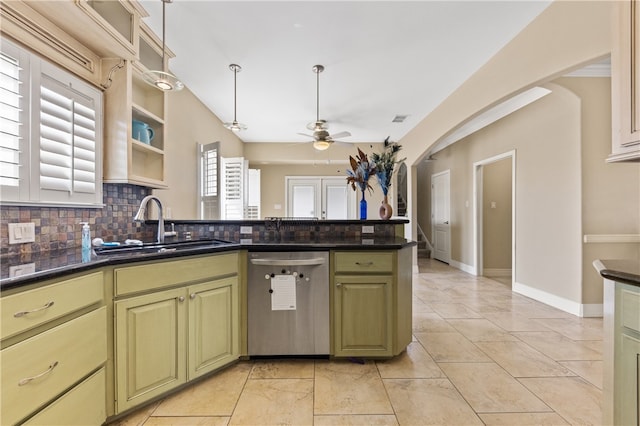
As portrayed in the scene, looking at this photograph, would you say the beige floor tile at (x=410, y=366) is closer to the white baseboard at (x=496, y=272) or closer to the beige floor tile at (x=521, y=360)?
the beige floor tile at (x=521, y=360)

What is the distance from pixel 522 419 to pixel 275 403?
143 cm

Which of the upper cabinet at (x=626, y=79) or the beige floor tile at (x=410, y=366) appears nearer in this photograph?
the upper cabinet at (x=626, y=79)

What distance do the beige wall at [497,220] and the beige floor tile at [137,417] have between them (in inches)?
216

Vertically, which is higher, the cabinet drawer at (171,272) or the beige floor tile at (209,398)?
the cabinet drawer at (171,272)

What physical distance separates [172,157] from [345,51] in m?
2.27

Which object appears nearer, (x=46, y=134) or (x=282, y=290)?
(x=46, y=134)

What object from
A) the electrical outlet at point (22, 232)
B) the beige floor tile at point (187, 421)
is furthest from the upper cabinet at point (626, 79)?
the electrical outlet at point (22, 232)

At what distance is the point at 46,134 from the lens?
1.68 meters

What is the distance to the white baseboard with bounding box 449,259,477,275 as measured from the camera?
5394mm

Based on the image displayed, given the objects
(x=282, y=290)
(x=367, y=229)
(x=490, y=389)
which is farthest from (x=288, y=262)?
(x=490, y=389)

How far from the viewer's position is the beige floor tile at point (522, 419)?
1.59 metres

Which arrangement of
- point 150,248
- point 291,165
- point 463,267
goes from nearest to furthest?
point 150,248 → point 463,267 → point 291,165

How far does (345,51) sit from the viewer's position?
2939 millimetres

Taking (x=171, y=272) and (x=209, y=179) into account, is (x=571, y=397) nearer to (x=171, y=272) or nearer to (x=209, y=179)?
(x=171, y=272)
